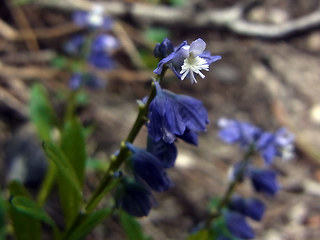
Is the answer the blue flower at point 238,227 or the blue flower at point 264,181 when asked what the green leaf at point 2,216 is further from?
the blue flower at point 264,181

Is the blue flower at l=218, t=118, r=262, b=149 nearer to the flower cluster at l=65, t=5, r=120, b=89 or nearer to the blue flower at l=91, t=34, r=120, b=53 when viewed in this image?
the flower cluster at l=65, t=5, r=120, b=89

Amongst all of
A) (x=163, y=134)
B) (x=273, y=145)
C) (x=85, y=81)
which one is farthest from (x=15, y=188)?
(x=85, y=81)

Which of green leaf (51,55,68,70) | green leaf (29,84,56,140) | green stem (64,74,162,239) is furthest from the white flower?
green leaf (51,55,68,70)

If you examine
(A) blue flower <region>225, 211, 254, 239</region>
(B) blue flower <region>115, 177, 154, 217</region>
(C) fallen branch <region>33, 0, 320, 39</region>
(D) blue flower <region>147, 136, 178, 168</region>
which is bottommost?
(B) blue flower <region>115, 177, 154, 217</region>

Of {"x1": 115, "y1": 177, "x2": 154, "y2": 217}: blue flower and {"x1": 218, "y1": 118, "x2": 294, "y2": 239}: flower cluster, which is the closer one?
{"x1": 115, "y1": 177, "x2": 154, "y2": 217}: blue flower

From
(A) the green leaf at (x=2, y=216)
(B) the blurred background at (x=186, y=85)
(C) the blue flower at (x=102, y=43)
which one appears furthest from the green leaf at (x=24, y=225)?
(C) the blue flower at (x=102, y=43)

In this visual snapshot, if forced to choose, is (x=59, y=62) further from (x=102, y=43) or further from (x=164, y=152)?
(x=164, y=152)
